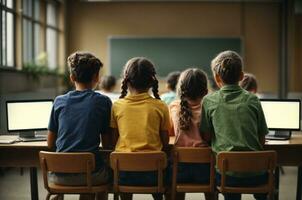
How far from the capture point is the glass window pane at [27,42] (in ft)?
26.3

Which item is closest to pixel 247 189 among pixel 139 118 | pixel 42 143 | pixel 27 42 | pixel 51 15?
pixel 139 118

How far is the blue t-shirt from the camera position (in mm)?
2816

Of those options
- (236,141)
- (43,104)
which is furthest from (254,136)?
(43,104)

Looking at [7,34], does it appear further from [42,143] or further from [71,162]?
[71,162]

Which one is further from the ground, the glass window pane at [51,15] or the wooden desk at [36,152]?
the glass window pane at [51,15]

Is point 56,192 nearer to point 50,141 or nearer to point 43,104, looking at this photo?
point 50,141

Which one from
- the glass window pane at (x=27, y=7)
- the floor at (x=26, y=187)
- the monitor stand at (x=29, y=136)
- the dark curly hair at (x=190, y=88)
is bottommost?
the floor at (x=26, y=187)

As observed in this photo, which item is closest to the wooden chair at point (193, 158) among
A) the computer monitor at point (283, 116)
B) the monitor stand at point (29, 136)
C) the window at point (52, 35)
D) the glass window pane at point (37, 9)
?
the computer monitor at point (283, 116)

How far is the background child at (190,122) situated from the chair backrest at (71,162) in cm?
56

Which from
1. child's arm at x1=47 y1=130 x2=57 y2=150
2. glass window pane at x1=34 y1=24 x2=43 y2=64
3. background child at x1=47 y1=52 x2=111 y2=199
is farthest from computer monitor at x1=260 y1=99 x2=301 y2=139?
glass window pane at x1=34 y1=24 x2=43 y2=64

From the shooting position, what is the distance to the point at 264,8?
10.8m

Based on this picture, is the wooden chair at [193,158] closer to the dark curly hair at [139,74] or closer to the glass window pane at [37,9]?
the dark curly hair at [139,74]

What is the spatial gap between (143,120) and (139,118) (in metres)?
0.03

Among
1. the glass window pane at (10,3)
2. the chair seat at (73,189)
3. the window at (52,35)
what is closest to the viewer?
the chair seat at (73,189)
